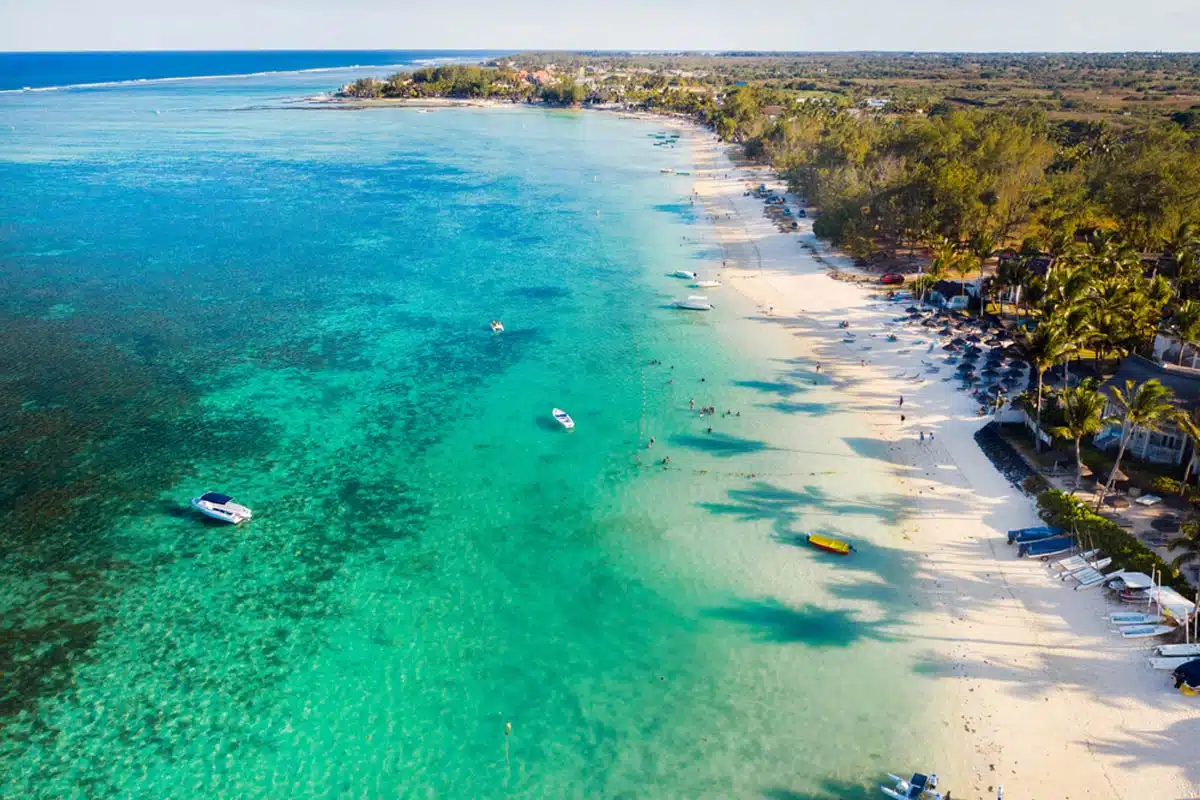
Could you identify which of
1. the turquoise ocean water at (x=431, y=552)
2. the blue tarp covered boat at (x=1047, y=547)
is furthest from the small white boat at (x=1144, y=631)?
the turquoise ocean water at (x=431, y=552)

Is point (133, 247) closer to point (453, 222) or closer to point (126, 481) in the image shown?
point (453, 222)

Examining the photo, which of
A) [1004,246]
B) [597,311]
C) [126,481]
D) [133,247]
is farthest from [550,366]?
[133,247]

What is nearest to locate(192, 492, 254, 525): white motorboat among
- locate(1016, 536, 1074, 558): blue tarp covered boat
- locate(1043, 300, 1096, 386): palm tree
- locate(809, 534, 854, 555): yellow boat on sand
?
locate(809, 534, 854, 555): yellow boat on sand

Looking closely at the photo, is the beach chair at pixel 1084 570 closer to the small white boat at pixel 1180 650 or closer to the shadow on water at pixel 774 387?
the small white boat at pixel 1180 650

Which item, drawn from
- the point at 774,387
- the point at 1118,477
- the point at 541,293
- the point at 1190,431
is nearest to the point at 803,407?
the point at 774,387

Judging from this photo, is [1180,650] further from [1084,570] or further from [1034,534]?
[1034,534]

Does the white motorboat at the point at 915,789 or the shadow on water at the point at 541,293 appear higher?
the shadow on water at the point at 541,293

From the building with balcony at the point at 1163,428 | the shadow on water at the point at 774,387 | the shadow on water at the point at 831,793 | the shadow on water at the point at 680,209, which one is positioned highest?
the shadow on water at the point at 680,209
